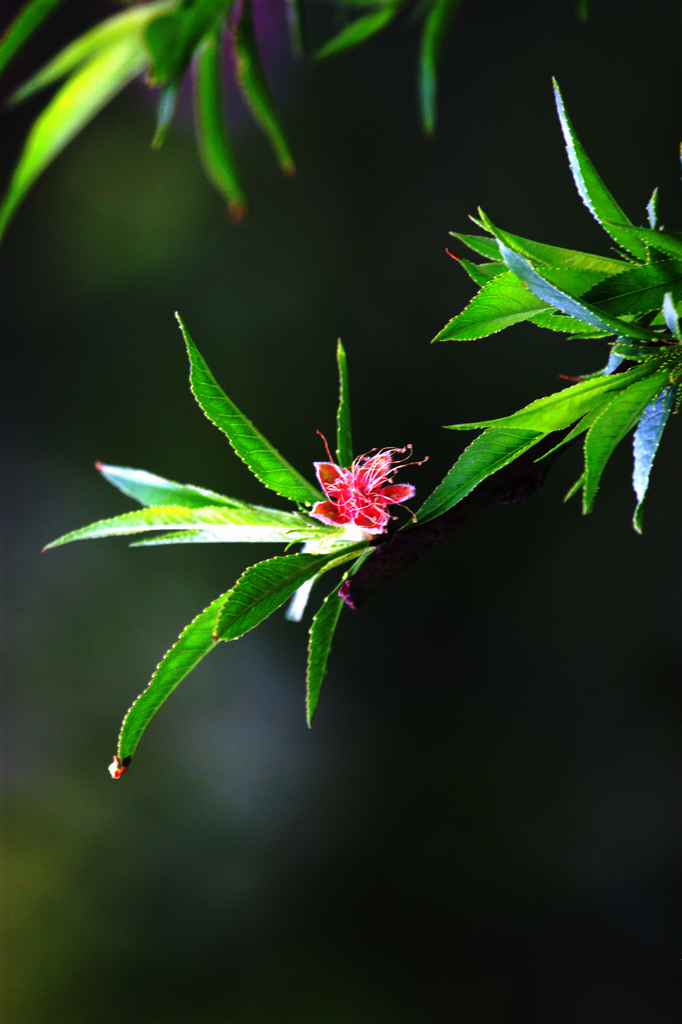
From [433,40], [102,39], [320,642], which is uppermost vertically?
[102,39]

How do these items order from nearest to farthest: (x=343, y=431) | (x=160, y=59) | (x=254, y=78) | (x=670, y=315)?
1. (x=670, y=315)
2. (x=343, y=431)
3. (x=160, y=59)
4. (x=254, y=78)

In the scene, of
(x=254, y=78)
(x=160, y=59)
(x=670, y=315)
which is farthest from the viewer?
(x=254, y=78)

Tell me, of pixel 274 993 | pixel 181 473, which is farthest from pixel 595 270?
pixel 274 993

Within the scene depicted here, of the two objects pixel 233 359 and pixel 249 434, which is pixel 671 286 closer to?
pixel 249 434

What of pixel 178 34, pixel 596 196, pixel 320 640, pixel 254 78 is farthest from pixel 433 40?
pixel 320 640

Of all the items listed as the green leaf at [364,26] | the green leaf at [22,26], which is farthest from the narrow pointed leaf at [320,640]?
the green leaf at [364,26]

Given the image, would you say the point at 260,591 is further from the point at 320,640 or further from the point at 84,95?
the point at 84,95
